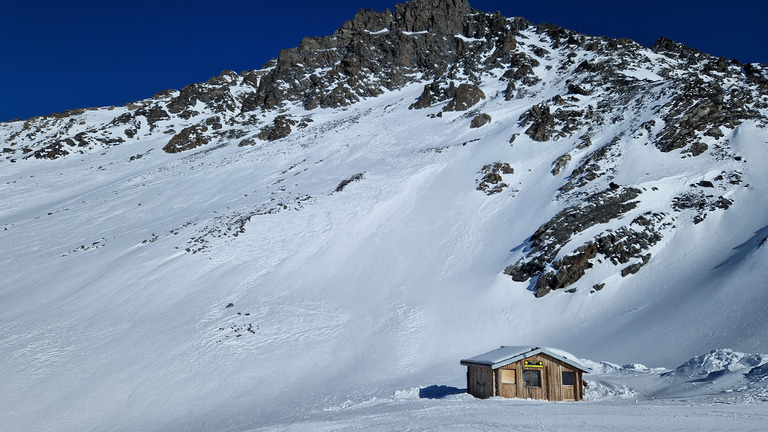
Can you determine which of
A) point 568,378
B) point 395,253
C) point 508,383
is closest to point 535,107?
point 395,253

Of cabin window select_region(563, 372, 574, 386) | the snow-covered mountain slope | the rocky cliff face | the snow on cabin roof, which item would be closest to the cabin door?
the snow on cabin roof

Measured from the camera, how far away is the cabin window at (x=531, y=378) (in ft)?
61.2

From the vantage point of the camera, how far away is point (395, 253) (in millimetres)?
37562

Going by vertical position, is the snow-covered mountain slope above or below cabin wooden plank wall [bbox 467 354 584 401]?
above

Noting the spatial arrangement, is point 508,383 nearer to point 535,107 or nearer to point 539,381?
point 539,381

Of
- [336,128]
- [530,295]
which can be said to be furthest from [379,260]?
[336,128]

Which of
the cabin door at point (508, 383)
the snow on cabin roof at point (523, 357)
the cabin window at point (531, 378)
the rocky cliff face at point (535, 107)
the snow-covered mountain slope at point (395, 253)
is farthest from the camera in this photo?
the rocky cliff face at point (535, 107)

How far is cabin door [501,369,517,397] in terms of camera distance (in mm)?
18516

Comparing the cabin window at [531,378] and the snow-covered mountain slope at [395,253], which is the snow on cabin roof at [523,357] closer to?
the cabin window at [531,378]

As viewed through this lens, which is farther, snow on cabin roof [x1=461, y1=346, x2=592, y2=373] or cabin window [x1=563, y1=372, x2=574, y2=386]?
cabin window [x1=563, y1=372, x2=574, y2=386]

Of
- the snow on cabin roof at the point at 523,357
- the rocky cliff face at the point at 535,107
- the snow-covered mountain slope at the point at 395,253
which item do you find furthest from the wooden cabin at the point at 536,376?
the rocky cliff face at the point at 535,107

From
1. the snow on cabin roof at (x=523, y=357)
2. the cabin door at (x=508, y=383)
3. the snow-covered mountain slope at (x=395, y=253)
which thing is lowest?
the cabin door at (x=508, y=383)

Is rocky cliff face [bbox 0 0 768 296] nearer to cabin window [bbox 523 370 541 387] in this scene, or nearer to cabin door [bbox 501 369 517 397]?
cabin window [bbox 523 370 541 387]

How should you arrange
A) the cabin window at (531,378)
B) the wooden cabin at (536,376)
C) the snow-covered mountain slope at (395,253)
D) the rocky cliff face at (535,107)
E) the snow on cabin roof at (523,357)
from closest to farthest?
the snow on cabin roof at (523,357) < the wooden cabin at (536,376) < the cabin window at (531,378) < the snow-covered mountain slope at (395,253) < the rocky cliff face at (535,107)
